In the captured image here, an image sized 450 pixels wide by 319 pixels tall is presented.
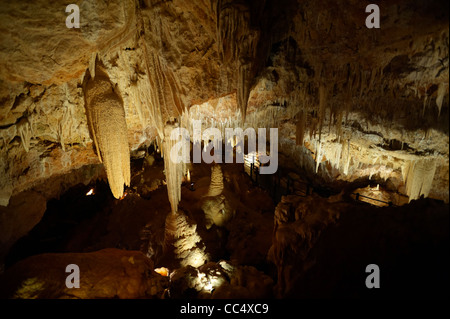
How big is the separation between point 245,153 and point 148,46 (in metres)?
9.53

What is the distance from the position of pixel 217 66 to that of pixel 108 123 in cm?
270

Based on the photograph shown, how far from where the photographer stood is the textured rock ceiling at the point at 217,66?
10.3ft

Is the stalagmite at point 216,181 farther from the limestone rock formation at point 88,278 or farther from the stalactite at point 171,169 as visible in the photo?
the limestone rock formation at point 88,278

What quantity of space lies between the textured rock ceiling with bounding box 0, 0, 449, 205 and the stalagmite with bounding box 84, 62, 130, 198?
0.24m

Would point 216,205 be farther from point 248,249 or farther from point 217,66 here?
point 217,66

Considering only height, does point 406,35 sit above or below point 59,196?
above

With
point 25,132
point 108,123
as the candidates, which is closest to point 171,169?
point 108,123

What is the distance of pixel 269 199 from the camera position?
27.8ft

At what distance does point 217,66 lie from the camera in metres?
4.64

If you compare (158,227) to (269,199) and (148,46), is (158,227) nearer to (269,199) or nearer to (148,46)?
(269,199)

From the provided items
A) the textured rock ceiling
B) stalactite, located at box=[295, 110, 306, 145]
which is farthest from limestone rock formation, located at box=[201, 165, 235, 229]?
stalactite, located at box=[295, 110, 306, 145]

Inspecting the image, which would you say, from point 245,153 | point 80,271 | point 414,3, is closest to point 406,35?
point 414,3

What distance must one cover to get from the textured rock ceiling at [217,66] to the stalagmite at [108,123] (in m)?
0.24

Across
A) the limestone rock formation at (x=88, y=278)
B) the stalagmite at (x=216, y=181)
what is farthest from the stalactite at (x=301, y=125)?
the limestone rock formation at (x=88, y=278)
